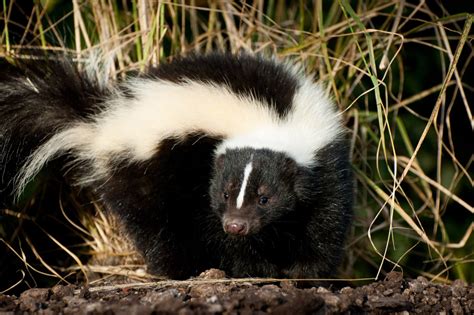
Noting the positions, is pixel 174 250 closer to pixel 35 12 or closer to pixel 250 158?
pixel 250 158

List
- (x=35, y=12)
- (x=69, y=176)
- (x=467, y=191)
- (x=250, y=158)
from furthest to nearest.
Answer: (x=467, y=191)
(x=35, y=12)
(x=69, y=176)
(x=250, y=158)

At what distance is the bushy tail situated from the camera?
4.98 metres

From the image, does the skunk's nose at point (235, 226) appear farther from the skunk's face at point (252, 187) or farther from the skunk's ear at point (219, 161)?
the skunk's ear at point (219, 161)

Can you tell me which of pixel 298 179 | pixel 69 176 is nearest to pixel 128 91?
pixel 69 176

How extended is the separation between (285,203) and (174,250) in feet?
2.59

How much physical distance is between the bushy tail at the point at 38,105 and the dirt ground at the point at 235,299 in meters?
1.25

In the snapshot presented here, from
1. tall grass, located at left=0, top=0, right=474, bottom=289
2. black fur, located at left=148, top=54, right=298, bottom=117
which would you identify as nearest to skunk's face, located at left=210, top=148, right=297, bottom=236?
black fur, located at left=148, top=54, right=298, bottom=117

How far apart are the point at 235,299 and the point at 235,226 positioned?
3.24 ft

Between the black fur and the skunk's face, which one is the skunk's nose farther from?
the black fur

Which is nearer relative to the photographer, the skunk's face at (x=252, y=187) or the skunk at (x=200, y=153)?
the skunk's face at (x=252, y=187)

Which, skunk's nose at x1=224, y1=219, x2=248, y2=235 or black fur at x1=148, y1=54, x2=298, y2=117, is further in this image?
black fur at x1=148, y1=54, x2=298, y2=117

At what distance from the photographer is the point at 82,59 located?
551 cm

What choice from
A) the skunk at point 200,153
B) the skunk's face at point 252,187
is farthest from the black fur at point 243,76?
the skunk's face at point 252,187

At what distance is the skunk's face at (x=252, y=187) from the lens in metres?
4.55
